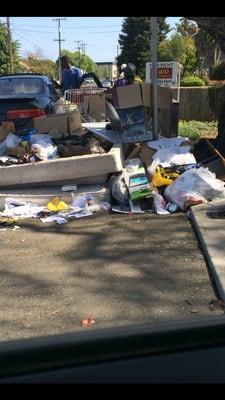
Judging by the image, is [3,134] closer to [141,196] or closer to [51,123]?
[51,123]

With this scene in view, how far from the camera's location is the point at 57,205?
7301mm

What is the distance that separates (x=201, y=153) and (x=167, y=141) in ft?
4.21

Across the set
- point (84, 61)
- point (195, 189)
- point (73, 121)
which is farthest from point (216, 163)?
point (84, 61)

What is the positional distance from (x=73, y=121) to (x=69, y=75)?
3598 millimetres

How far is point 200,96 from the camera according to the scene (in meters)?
17.7

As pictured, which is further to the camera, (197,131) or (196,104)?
(196,104)

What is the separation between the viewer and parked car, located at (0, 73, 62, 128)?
30.7 feet

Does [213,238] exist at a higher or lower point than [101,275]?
higher

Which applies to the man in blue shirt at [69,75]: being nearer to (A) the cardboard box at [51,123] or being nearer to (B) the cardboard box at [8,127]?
(A) the cardboard box at [51,123]

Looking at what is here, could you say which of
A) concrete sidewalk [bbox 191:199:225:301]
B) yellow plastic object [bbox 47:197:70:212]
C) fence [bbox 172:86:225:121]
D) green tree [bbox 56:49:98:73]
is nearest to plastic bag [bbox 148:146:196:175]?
concrete sidewalk [bbox 191:199:225:301]

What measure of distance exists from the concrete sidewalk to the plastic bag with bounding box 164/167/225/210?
0.15 metres

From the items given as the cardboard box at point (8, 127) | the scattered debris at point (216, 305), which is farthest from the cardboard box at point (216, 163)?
the scattered debris at point (216, 305)

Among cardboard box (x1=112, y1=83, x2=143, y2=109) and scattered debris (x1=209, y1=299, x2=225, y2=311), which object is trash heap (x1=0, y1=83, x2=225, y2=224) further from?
scattered debris (x1=209, y1=299, x2=225, y2=311)
